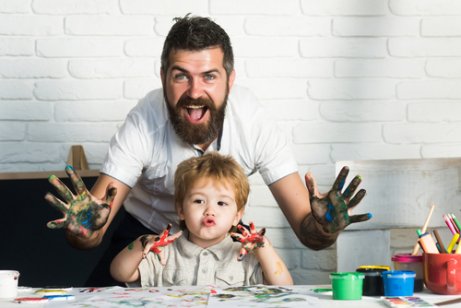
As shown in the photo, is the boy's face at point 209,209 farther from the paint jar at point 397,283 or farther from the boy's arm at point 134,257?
the paint jar at point 397,283

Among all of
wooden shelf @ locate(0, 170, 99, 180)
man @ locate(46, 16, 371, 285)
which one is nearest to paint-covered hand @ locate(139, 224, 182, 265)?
man @ locate(46, 16, 371, 285)

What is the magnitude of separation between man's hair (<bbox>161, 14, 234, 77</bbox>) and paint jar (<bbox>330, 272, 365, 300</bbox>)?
913 millimetres

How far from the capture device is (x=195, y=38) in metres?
2.23

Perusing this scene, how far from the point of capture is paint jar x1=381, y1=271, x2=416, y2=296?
5.10ft

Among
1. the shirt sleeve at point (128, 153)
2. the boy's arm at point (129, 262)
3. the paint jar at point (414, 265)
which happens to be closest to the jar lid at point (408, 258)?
the paint jar at point (414, 265)

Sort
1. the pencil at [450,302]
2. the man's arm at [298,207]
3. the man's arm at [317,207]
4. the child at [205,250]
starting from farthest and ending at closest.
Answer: the man's arm at [298,207], the child at [205,250], the man's arm at [317,207], the pencil at [450,302]

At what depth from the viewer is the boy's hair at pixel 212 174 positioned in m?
2.01

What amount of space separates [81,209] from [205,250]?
1.00 feet

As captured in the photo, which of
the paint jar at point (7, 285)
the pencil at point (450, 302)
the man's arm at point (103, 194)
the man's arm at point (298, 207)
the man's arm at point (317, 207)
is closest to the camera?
the pencil at point (450, 302)

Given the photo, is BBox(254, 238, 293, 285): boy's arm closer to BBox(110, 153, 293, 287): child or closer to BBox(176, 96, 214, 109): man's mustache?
BBox(110, 153, 293, 287): child

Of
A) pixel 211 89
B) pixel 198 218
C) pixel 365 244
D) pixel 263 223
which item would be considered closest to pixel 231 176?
pixel 198 218

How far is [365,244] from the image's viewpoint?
90.8 inches

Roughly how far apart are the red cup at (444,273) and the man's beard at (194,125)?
828 mm

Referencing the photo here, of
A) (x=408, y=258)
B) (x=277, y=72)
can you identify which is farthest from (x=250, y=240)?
(x=277, y=72)
